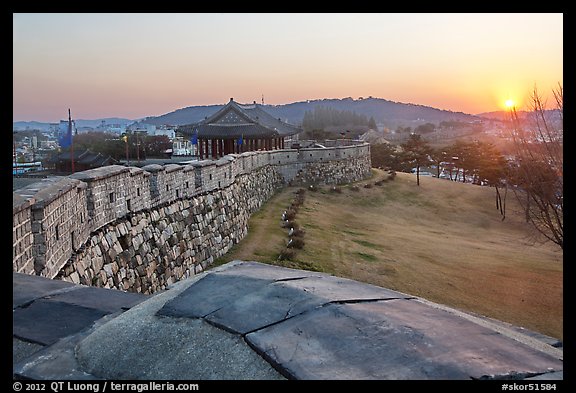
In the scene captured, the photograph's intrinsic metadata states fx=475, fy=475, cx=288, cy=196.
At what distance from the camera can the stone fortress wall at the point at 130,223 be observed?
16.6 ft

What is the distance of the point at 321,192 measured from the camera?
29.3 m

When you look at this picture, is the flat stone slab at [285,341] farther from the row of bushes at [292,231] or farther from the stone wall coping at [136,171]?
the row of bushes at [292,231]

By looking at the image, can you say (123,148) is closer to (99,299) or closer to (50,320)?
(99,299)

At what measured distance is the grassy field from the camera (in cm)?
1295

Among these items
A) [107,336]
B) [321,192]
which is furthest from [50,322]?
[321,192]

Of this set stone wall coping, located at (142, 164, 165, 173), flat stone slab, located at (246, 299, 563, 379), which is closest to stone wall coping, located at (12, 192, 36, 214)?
flat stone slab, located at (246, 299, 563, 379)

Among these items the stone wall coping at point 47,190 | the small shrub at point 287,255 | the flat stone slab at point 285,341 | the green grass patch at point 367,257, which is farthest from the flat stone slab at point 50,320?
the green grass patch at point 367,257

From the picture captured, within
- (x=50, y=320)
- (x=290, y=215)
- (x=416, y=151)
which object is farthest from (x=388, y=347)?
(x=416, y=151)

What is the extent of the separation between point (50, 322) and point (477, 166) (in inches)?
1610

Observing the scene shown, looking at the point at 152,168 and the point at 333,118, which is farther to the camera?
the point at 333,118

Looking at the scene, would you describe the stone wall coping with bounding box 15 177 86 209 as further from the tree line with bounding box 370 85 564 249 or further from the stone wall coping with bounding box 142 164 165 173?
the tree line with bounding box 370 85 564 249

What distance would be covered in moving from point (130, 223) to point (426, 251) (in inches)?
507

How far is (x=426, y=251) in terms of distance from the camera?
18203mm
